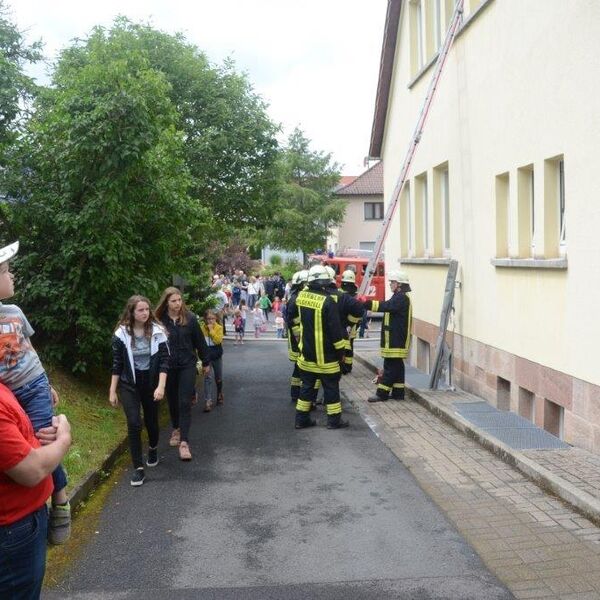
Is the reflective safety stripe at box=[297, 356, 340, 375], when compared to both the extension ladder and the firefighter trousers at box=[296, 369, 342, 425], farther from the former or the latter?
the extension ladder

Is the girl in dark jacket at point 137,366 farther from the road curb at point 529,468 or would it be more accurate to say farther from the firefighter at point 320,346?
the road curb at point 529,468

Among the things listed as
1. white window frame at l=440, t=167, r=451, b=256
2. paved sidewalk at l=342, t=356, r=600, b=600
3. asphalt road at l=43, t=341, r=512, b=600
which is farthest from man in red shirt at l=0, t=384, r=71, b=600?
white window frame at l=440, t=167, r=451, b=256

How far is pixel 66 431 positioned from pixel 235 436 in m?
6.29

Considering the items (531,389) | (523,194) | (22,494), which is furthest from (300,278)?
(22,494)

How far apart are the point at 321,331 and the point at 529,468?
342 cm

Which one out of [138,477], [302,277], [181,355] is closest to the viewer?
[138,477]

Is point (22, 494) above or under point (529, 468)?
above

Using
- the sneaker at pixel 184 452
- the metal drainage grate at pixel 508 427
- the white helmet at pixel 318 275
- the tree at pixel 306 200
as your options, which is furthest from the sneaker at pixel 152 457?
the tree at pixel 306 200

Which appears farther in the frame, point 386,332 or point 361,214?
point 361,214

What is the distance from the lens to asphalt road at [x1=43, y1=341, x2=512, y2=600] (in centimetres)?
467

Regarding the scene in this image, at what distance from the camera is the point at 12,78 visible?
9.90 meters

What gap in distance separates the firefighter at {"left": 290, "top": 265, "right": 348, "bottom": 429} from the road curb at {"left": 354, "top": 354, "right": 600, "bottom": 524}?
132 centimetres

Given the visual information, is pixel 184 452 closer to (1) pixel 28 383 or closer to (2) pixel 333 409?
(2) pixel 333 409

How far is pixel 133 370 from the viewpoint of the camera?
285 inches
